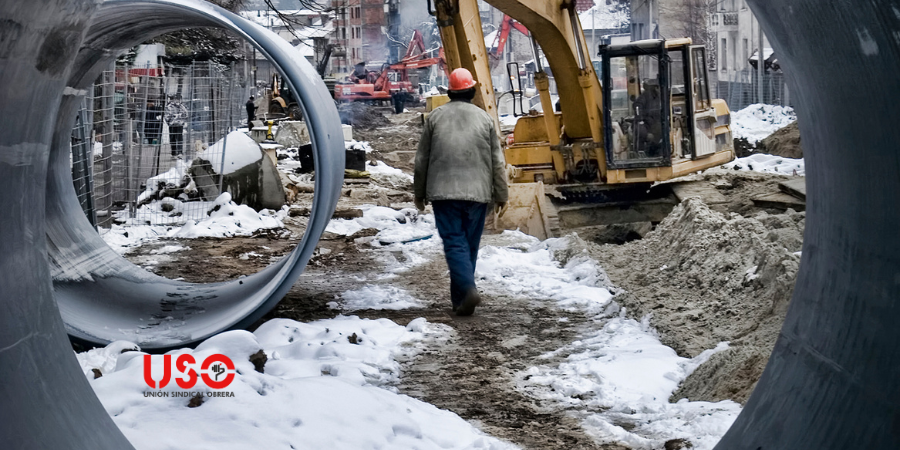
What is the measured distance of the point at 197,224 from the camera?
11.6 m

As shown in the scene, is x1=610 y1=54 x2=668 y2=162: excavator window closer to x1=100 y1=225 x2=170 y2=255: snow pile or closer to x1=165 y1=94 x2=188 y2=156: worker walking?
x1=100 y1=225 x2=170 y2=255: snow pile

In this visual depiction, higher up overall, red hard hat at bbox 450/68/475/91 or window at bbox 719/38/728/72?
window at bbox 719/38/728/72

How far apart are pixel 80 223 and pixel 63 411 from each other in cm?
475

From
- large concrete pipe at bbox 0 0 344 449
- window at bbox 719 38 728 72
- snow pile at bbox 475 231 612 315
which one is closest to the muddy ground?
snow pile at bbox 475 231 612 315

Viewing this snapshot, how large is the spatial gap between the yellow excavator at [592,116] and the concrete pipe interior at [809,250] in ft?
25.4

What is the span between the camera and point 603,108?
1183 centimetres

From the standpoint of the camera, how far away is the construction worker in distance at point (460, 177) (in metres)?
6.96

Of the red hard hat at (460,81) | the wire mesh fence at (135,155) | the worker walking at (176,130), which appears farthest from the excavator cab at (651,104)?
the worker walking at (176,130)

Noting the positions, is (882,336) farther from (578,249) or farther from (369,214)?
(369,214)

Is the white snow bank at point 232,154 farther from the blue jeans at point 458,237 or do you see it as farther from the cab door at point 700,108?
the blue jeans at point 458,237

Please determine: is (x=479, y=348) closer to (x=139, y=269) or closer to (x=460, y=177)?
(x=460, y=177)

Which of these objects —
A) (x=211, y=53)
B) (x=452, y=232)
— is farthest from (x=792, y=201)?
(x=211, y=53)

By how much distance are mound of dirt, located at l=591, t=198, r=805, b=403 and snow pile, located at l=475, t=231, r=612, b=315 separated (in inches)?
8.8

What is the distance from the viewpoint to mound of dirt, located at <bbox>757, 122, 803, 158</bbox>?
2040 cm
